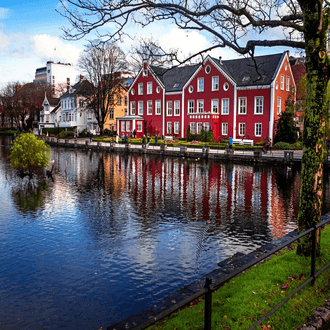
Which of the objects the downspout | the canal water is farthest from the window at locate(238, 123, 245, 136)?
the canal water

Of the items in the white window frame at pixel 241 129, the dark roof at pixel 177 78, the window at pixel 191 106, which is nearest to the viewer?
the white window frame at pixel 241 129

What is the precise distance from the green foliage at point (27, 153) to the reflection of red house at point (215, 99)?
91.6 ft

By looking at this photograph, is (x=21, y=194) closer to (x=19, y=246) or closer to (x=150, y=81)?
(x=19, y=246)

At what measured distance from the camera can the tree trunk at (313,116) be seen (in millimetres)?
6977

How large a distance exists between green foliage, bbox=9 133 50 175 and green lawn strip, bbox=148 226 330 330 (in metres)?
19.6

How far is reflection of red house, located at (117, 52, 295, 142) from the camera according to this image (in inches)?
1847

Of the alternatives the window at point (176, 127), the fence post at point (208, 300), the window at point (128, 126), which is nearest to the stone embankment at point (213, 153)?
the window at point (128, 126)

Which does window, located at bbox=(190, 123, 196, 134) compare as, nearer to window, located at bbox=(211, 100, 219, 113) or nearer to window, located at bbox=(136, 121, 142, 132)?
window, located at bbox=(211, 100, 219, 113)

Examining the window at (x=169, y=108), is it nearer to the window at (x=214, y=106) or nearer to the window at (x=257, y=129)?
the window at (x=214, y=106)

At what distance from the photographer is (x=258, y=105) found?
47.4m

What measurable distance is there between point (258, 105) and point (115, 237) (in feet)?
131

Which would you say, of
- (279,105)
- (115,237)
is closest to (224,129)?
(279,105)

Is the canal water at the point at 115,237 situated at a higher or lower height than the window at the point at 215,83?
lower

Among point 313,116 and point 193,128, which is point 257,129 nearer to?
point 193,128
